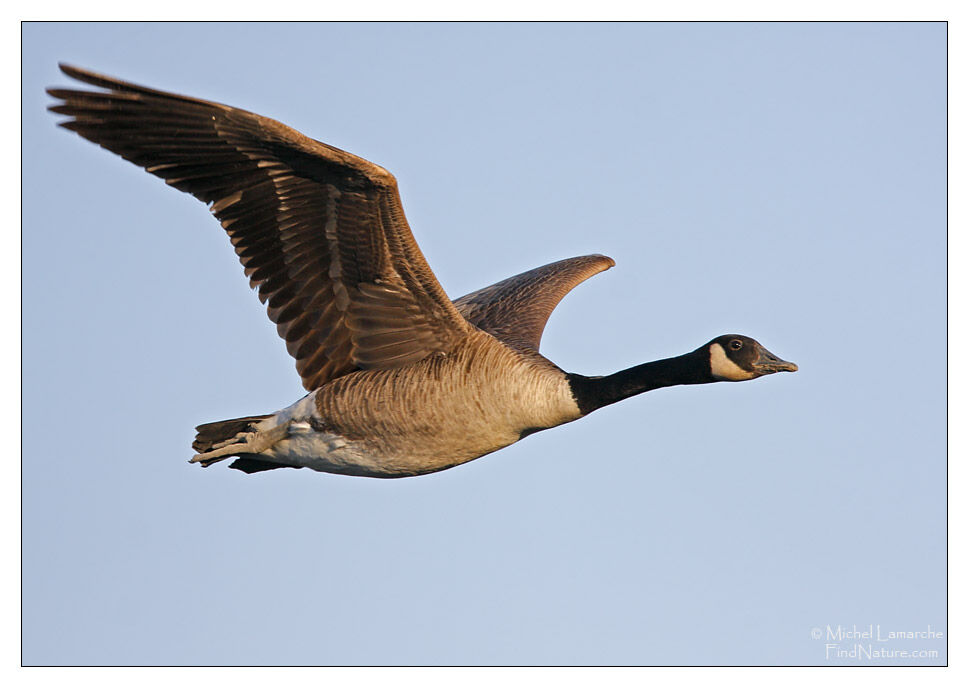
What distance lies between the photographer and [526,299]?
44.7ft

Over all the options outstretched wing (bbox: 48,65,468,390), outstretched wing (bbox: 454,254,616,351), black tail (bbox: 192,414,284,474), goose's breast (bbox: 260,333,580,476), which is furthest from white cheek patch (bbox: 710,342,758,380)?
black tail (bbox: 192,414,284,474)

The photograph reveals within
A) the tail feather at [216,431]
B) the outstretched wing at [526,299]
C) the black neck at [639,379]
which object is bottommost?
the tail feather at [216,431]

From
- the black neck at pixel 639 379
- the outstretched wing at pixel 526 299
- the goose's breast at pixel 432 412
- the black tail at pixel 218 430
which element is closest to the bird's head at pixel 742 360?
the black neck at pixel 639 379

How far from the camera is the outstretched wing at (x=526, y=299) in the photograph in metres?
12.7

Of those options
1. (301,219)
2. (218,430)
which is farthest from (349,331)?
(218,430)

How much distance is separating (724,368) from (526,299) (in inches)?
144

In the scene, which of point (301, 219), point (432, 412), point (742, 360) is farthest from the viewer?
point (742, 360)

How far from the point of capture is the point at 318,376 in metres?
10.9

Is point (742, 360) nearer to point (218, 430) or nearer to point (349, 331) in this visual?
point (349, 331)

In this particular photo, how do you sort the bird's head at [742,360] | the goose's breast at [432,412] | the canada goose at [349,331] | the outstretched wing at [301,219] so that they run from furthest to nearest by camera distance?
1. the bird's head at [742,360]
2. the goose's breast at [432,412]
3. the canada goose at [349,331]
4. the outstretched wing at [301,219]

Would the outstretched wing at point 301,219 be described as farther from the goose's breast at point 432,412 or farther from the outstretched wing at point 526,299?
the outstretched wing at point 526,299

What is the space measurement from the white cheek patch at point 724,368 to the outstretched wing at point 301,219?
2.29 meters

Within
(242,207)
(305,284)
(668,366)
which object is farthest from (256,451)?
(668,366)
